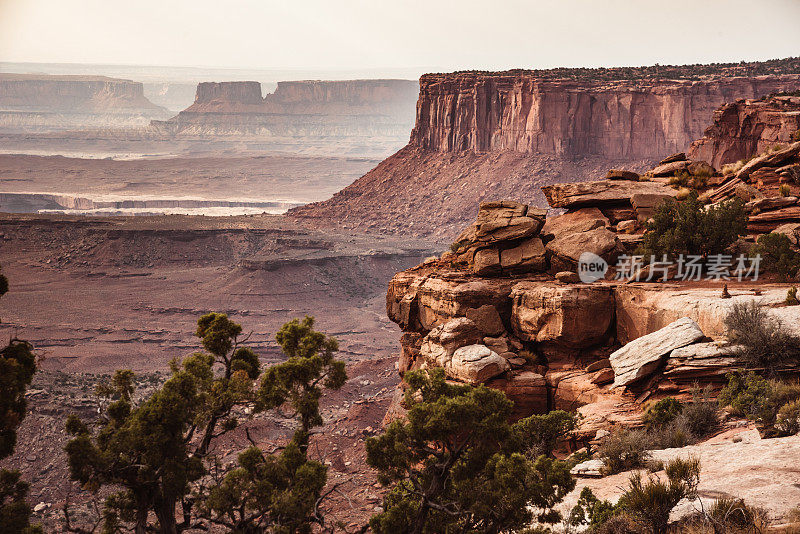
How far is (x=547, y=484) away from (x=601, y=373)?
8461 mm

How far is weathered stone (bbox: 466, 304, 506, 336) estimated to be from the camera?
70.3 ft

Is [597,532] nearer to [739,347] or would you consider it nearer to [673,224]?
[739,347]

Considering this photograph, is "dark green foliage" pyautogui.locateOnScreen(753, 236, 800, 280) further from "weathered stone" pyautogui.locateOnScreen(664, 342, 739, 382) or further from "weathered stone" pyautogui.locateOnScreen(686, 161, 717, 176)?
"weathered stone" pyautogui.locateOnScreen(686, 161, 717, 176)

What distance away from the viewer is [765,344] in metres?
15.9

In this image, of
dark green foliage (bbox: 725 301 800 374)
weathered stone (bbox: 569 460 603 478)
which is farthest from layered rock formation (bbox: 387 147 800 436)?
weathered stone (bbox: 569 460 603 478)

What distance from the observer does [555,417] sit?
16969 millimetres

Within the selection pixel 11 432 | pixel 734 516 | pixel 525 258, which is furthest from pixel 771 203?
pixel 11 432

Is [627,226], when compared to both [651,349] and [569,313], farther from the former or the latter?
[651,349]

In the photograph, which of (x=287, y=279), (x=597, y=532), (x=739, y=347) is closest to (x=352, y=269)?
(x=287, y=279)

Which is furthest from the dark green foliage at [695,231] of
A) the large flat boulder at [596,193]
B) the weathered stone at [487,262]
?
the weathered stone at [487,262]

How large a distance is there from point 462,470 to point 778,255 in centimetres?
1274

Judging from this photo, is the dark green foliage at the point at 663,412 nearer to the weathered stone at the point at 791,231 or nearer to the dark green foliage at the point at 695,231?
the dark green foliage at the point at 695,231

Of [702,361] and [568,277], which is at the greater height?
[568,277]

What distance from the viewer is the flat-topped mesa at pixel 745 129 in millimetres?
42812
